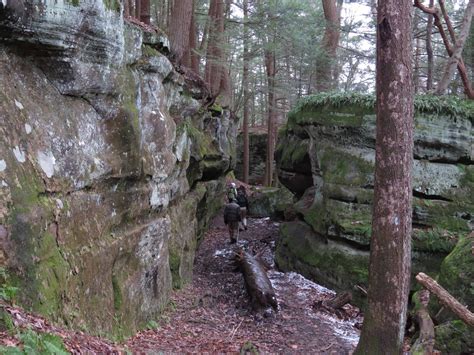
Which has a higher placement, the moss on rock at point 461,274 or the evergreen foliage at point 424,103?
the evergreen foliage at point 424,103

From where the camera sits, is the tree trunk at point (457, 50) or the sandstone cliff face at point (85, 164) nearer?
the sandstone cliff face at point (85, 164)

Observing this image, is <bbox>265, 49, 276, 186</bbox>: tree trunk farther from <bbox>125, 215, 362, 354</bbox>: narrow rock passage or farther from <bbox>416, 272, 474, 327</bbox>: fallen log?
<bbox>416, 272, 474, 327</bbox>: fallen log

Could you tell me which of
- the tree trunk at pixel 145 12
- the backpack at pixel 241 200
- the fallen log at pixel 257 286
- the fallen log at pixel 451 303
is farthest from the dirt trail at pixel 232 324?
the tree trunk at pixel 145 12

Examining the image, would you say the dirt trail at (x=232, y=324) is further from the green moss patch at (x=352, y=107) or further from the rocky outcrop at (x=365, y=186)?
the green moss patch at (x=352, y=107)

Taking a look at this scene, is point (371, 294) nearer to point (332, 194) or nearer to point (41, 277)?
point (41, 277)

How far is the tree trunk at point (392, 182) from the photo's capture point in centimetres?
564

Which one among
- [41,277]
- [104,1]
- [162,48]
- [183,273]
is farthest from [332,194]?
[41,277]

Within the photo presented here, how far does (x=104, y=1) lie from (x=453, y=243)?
9.18 m

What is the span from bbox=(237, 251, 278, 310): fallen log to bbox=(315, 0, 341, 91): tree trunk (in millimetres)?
11406

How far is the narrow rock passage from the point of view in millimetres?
6891

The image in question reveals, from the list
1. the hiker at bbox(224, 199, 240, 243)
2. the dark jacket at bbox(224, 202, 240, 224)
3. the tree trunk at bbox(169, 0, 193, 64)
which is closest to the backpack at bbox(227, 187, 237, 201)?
the hiker at bbox(224, 199, 240, 243)

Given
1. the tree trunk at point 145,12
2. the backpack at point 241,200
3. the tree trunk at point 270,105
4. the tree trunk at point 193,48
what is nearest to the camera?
the tree trunk at point 145,12

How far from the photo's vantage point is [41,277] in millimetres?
4484

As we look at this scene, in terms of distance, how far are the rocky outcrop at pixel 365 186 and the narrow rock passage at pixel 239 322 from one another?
108cm
